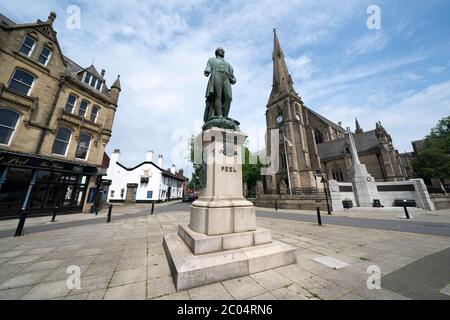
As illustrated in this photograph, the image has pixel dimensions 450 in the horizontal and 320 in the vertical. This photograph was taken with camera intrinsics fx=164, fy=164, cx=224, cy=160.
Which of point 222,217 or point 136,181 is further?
point 136,181

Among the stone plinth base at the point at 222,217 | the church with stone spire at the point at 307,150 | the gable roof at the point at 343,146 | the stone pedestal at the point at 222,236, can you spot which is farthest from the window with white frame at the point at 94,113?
the gable roof at the point at 343,146

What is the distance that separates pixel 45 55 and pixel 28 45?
90cm

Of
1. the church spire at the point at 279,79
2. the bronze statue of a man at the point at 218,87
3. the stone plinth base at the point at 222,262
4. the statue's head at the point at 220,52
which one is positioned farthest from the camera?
the church spire at the point at 279,79

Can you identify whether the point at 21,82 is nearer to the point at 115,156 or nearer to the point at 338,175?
the point at 115,156

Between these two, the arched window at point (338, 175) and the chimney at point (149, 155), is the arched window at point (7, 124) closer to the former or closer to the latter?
the chimney at point (149, 155)

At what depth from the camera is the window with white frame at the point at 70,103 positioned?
13.7 metres

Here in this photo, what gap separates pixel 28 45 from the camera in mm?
11938

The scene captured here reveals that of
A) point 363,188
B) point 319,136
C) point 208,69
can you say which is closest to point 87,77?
point 208,69

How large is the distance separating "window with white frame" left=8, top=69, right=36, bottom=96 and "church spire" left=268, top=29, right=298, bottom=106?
1258 inches

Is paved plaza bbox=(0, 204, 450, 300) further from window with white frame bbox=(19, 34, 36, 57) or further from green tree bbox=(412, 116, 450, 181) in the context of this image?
Result: green tree bbox=(412, 116, 450, 181)

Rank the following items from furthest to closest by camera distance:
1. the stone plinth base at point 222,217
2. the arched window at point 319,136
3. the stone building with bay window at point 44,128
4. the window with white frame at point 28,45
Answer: the arched window at point 319,136 → the window with white frame at point 28,45 → the stone building with bay window at point 44,128 → the stone plinth base at point 222,217

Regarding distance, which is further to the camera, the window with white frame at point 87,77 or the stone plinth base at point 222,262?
the window with white frame at point 87,77

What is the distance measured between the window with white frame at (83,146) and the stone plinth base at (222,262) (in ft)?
52.1
